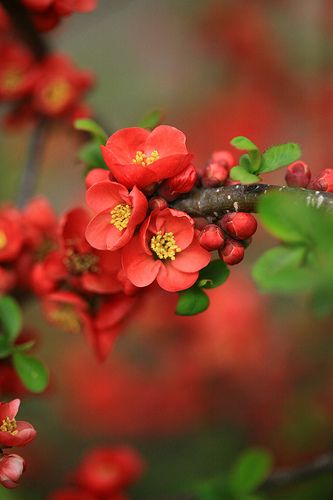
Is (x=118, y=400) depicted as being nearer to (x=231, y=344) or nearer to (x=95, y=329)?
(x=231, y=344)

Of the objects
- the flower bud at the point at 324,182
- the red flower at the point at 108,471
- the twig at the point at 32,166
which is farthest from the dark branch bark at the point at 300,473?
the twig at the point at 32,166

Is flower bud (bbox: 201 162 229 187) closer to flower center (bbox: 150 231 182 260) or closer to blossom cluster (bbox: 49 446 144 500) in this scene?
flower center (bbox: 150 231 182 260)

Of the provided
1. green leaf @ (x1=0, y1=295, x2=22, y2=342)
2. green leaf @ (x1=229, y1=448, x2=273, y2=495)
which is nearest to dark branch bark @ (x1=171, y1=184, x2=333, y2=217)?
green leaf @ (x1=0, y1=295, x2=22, y2=342)

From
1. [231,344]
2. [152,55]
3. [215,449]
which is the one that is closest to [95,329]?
[231,344]

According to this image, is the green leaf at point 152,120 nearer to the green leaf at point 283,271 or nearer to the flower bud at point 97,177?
the flower bud at point 97,177

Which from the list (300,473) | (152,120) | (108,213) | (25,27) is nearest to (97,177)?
(108,213)

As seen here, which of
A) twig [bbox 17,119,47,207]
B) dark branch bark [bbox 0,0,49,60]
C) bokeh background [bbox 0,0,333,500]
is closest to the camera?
dark branch bark [bbox 0,0,49,60]
